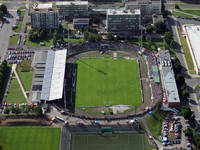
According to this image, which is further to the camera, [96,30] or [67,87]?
[96,30]

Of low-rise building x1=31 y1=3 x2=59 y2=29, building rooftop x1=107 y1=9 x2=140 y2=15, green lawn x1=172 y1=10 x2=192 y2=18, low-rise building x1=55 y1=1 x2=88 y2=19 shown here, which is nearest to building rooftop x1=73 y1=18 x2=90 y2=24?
low-rise building x1=55 y1=1 x2=88 y2=19

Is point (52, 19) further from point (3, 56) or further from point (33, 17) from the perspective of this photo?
point (3, 56)

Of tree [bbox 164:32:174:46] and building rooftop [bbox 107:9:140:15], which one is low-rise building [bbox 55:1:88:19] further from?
tree [bbox 164:32:174:46]

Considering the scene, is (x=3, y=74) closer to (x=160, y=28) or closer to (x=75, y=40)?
(x=75, y=40)

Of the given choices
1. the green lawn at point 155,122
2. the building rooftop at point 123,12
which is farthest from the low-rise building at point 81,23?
the green lawn at point 155,122

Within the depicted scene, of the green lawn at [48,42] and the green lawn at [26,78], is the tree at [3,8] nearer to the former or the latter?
the green lawn at [48,42]

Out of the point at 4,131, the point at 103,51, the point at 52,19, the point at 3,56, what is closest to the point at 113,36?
the point at 103,51
